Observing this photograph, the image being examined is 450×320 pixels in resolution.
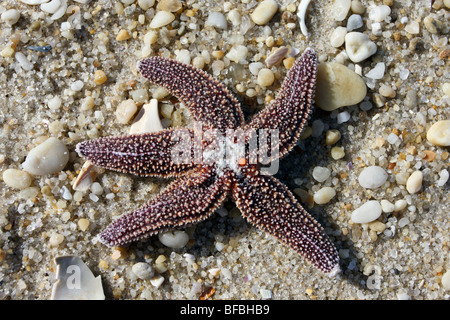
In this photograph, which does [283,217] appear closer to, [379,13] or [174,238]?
[174,238]

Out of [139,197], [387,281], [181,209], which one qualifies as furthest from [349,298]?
[139,197]

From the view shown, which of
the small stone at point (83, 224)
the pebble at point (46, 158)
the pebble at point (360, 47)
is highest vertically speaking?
the pebble at point (360, 47)

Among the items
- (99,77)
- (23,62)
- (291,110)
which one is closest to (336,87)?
(291,110)

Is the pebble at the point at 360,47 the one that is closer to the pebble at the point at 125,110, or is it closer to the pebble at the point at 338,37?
the pebble at the point at 338,37

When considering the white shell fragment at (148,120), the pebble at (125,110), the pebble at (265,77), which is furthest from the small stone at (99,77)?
the pebble at (265,77)

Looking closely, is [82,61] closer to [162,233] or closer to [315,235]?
[162,233]

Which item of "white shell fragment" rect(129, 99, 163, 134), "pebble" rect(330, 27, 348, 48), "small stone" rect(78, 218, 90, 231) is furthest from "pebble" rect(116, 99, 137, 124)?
"pebble" rect(330, 27, 348, 48)
